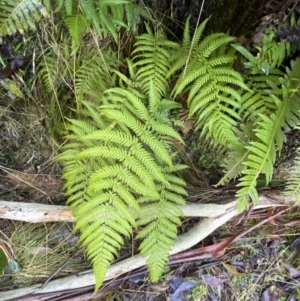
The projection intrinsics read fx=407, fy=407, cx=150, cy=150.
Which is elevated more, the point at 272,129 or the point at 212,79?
A: the point at 212,79

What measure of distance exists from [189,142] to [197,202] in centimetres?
33

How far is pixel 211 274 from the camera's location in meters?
2.41

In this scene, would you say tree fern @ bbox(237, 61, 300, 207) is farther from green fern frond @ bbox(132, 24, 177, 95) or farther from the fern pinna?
green fern frond @ bbox(132, 24, 177, 95)

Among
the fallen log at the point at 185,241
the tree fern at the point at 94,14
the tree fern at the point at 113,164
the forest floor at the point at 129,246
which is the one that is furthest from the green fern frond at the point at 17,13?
the fallen log at the point at 185,241

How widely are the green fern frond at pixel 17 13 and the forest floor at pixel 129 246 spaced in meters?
0.59

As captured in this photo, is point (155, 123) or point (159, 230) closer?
point (155, 123)

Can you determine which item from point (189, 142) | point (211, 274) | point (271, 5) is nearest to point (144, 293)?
point (211, 274)

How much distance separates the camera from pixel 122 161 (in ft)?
6.21

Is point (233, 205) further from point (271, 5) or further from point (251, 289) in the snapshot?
point (271, 5)

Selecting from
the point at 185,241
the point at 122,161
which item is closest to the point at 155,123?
the point at 122,161

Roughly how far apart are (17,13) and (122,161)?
0.77m

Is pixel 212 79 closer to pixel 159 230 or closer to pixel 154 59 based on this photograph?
pixel 154 59

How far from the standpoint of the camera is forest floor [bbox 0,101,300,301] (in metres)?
2.21

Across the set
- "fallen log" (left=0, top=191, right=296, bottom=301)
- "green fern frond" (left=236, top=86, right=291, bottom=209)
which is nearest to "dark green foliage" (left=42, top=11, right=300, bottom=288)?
"green fern frond" (left=236, top=86, right=291, bottom=209)
